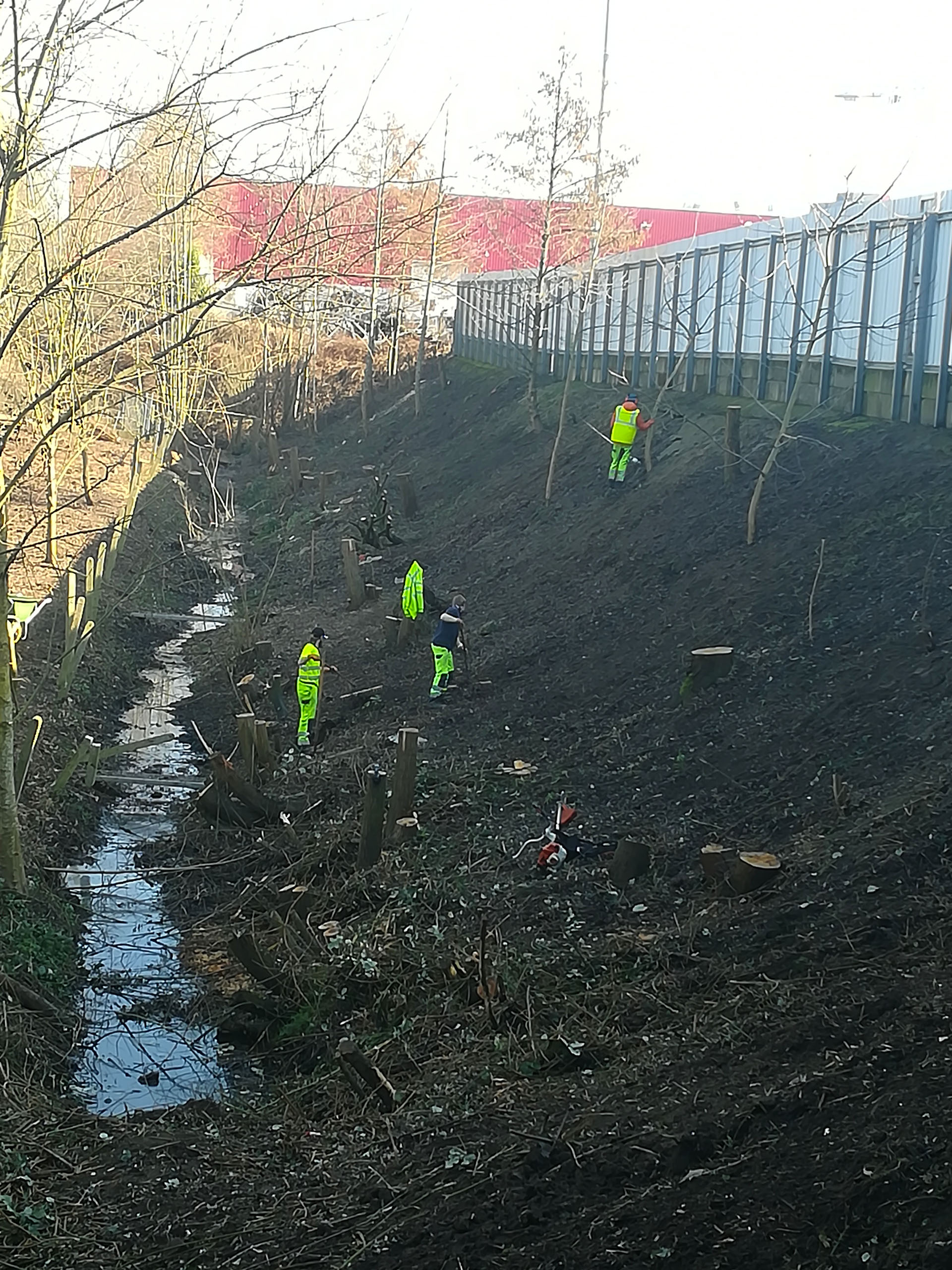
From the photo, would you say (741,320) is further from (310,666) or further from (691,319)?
(310,666)

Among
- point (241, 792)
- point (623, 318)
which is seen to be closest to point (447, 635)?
point (241, 792)

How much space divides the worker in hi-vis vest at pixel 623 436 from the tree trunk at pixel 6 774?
37.4 feet

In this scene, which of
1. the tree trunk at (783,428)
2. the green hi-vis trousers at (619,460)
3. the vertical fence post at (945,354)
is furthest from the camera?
the green hi-vis trousers at (619,460)

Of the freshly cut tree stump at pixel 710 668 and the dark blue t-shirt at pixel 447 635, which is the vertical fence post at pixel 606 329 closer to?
the dark blue t-shirt at pixel 447 635

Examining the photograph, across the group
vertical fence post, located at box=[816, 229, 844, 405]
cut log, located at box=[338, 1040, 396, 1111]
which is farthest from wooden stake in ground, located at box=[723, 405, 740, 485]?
cut log, located at box=[338, 1040, 396, 1111]

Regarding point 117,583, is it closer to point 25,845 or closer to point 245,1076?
point 25,845

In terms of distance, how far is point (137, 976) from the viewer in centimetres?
989

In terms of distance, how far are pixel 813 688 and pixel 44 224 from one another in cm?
855

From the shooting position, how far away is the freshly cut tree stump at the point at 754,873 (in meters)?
7.80

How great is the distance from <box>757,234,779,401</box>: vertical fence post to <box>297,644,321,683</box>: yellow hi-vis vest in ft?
27.7

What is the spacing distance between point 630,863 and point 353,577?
11.5m

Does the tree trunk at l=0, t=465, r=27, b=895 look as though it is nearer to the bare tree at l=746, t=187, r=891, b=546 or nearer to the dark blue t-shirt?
the dark blue t-shirt

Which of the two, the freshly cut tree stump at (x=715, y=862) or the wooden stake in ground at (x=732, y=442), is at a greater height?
the wooden stake in ground at (x=732, y=442)

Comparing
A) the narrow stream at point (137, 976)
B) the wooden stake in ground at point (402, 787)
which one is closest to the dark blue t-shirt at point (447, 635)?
the narrow stream at point (137, 976)
